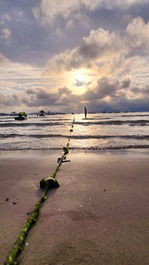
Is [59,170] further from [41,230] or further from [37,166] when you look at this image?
[41,230]

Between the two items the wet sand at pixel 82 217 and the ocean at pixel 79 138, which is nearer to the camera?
the wet sand at pixel 82 217

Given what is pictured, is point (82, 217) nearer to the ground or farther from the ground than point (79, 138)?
farther from the ground

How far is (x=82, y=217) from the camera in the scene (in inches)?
153

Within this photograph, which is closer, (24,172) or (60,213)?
(60,213)

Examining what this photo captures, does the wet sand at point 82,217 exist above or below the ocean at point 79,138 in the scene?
above

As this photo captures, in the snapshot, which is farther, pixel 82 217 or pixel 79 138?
pixel 79 138

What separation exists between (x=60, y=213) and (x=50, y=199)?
81cm

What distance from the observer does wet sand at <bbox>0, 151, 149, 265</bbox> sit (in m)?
2.81

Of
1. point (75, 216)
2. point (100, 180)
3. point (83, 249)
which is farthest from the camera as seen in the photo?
point (100, 180)

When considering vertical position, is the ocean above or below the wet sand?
below

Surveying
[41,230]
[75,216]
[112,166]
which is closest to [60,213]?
[75,216]

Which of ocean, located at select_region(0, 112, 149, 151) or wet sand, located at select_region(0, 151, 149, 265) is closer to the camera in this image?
wet sand, located at select_region(0, 151, 149, 265)

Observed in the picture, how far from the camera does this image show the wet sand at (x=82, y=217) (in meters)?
2.81

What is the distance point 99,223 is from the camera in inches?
144
